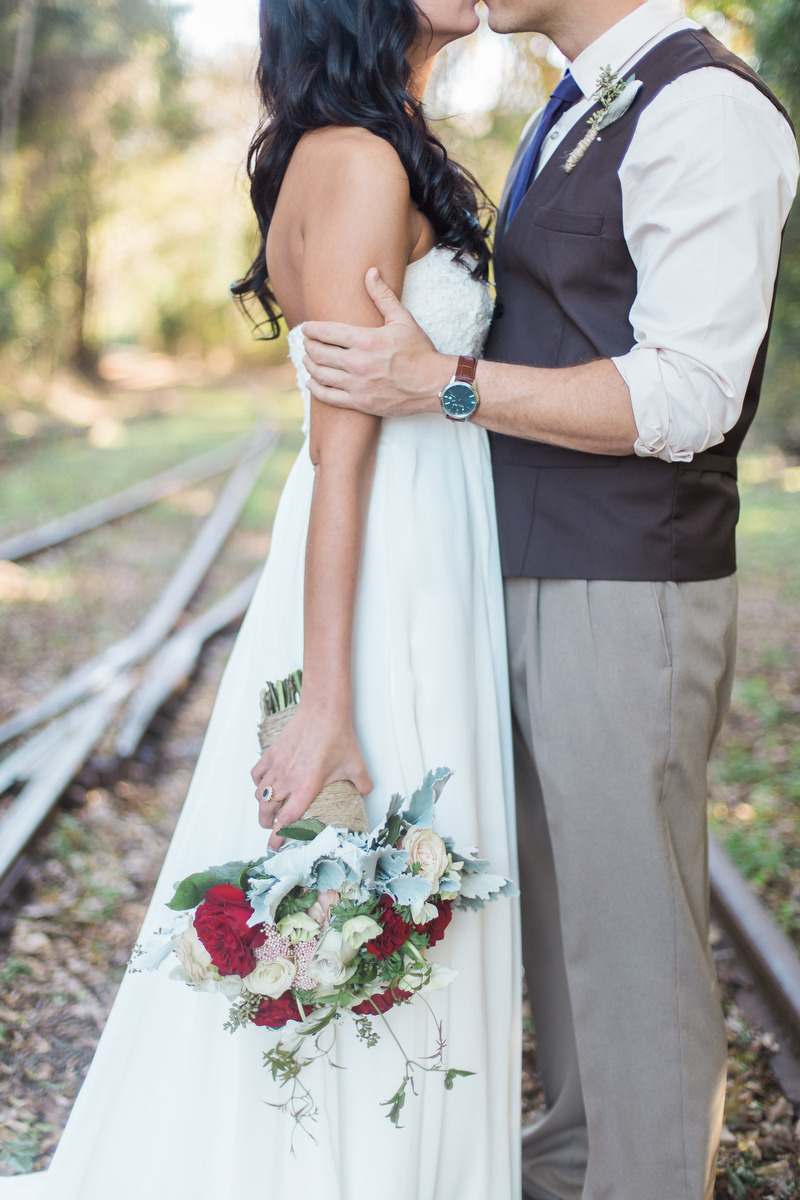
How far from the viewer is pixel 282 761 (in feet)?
5.69

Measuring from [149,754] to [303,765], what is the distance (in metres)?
3.43

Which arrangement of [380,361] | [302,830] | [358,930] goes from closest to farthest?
[358,930], [302,830], [380,361]

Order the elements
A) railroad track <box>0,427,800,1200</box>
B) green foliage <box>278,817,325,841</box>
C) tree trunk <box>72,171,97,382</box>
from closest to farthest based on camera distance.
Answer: green foliage <box>278,817,325,841</box> < railroad track <box>0,427,800,1200</box> < tree trunk <box>72,171,97,382</box>

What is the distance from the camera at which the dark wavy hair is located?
5.80ft

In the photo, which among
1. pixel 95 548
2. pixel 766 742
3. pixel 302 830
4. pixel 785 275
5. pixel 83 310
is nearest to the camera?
pixel 302 830

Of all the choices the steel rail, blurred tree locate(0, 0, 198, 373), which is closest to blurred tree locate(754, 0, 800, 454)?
the steel rail

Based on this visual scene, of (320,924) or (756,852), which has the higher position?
(756,852)

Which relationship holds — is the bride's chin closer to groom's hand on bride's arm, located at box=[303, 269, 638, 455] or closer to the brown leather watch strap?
groom's hand on bride's arm, located at box=[303, 269, 638, 455]

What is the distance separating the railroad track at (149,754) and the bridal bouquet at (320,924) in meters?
1.43

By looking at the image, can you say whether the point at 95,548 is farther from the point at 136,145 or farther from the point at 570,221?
the point at 136,145

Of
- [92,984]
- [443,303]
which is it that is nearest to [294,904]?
[443,303]

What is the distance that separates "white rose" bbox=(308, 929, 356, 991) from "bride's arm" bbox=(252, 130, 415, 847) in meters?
0.26

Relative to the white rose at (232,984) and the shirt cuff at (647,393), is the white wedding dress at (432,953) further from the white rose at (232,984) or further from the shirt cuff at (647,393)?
the shirt cuff at (647,393)

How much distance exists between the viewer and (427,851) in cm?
155
